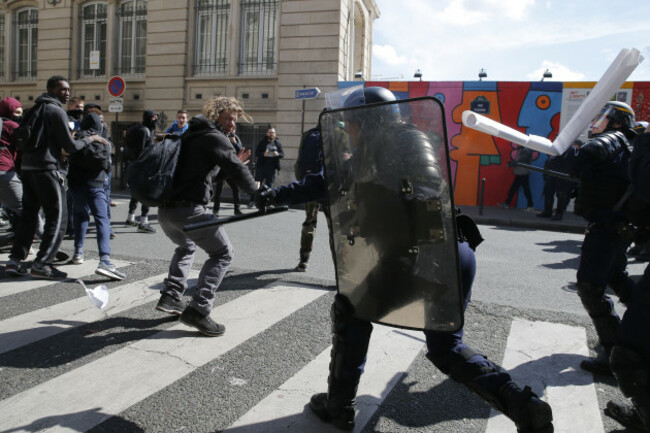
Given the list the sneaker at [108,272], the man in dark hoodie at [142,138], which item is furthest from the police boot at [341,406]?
the man in dark hoodie at [142,138]

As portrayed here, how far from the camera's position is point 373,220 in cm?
216

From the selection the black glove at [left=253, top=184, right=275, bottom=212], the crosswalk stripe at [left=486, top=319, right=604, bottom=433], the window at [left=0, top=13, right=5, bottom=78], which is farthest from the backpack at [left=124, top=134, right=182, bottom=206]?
the window at [left=0, top=13, right=5, bottom=78]

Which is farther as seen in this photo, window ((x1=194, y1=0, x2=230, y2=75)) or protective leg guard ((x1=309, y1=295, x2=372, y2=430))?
window ((x1=194, y1=0, x2=230, y2=75))

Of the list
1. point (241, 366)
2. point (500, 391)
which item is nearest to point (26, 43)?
point (241, 366)

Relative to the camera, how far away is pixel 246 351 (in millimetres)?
3441

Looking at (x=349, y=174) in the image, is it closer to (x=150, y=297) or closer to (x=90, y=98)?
(x=150, y=297)

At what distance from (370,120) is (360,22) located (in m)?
20.3

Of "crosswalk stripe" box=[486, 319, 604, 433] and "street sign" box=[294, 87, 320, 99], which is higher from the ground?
"street sign" box=[294, 87, 320, 99]

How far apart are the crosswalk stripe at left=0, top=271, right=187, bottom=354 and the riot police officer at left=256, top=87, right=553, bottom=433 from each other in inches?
89.7

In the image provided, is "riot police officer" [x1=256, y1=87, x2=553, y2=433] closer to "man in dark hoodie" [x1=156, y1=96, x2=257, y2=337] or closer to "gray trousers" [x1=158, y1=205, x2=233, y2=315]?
"man in dark hoodie" [x1=156, y1=96, x2=257, y2=337]

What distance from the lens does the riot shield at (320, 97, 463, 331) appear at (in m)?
2.00

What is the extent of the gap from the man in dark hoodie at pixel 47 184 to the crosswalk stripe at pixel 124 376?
6.63 feet

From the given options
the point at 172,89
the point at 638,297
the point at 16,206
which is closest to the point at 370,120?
the point at 638,297

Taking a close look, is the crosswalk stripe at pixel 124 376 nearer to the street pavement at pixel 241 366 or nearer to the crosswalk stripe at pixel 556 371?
the street pavement at pixel 241 366
